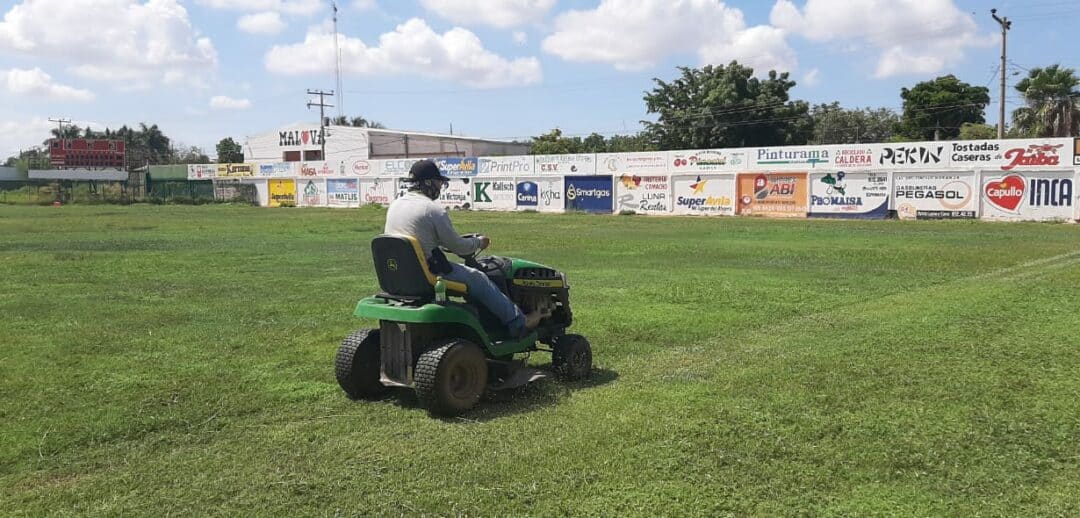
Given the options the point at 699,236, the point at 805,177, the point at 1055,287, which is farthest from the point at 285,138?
the point at 1055,287

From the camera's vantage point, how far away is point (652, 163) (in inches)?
1610

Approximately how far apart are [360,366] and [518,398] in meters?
1.12

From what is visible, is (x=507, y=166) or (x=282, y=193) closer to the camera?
(x=507, y=166)

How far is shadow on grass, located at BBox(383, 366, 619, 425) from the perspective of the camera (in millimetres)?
5488

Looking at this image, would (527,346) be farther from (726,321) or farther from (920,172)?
(920,172)

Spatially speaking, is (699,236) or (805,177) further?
(805,177)

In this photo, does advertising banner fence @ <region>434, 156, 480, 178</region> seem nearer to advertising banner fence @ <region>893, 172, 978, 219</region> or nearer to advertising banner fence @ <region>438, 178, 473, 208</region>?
advertising banner fence @ <region>438, 178, 473, 208</region>

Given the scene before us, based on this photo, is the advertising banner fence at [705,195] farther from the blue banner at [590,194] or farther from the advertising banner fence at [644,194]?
the blue banner at [590,194]

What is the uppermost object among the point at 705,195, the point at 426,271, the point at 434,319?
the point at 705,195

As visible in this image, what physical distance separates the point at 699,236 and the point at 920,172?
14.0 metres

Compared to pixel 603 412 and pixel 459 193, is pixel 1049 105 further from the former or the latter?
pixel 603 412

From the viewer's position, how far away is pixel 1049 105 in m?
39.5

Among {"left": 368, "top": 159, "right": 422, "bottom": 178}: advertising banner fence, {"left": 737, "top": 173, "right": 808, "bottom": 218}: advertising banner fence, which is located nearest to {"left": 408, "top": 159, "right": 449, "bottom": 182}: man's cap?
{"left": 737, "top": 173, "right": 808, "bottom": 218}: advertising banner fence

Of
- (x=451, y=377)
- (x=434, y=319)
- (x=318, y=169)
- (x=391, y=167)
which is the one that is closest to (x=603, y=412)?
(x=451, y=377)
